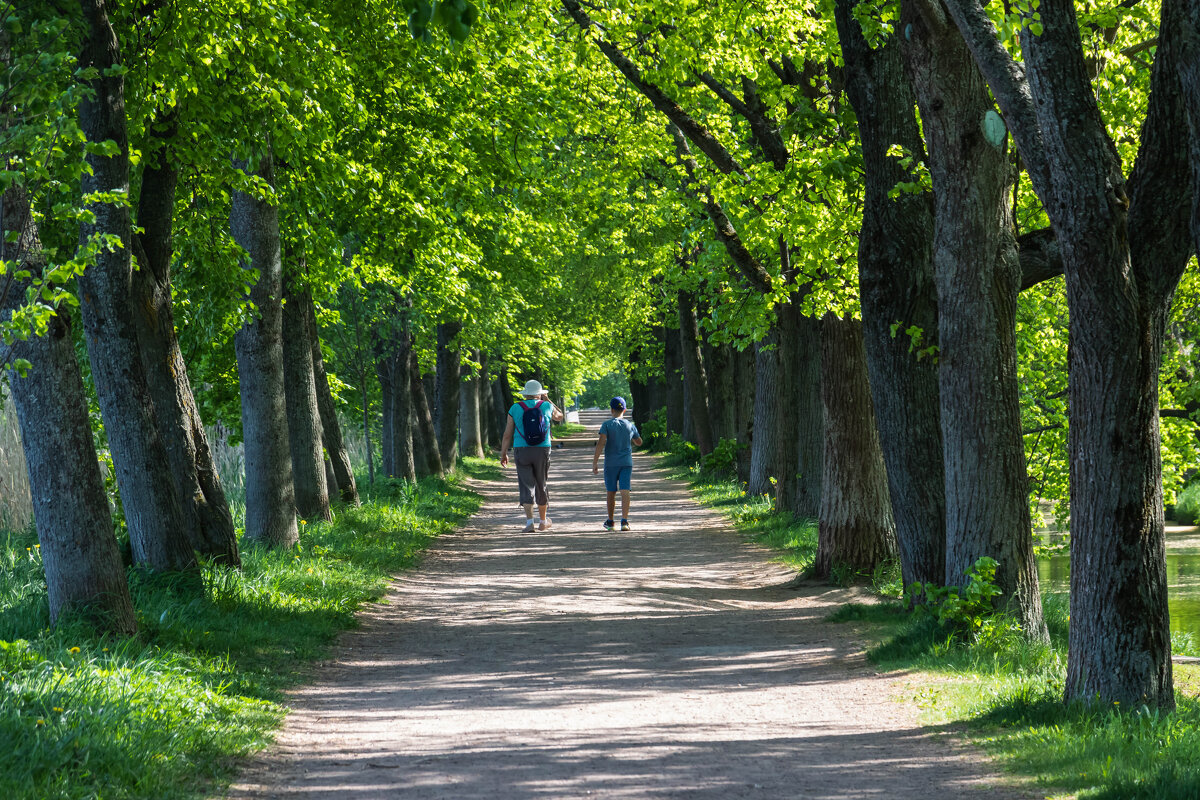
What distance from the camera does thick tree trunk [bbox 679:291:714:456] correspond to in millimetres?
28641

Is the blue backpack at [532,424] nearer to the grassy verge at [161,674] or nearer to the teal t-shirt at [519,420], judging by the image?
the teal t-shirt at [519,420]

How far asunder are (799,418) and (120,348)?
10300 millimetres

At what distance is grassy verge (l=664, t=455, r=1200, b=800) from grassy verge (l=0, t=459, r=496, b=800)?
3.78 m

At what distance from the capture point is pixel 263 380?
12.8m

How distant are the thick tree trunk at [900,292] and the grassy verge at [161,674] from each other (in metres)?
4.69

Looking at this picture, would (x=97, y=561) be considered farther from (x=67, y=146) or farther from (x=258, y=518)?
(x=258, y=518)

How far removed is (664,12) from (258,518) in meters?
7.00

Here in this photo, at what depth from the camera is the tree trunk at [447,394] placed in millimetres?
27578

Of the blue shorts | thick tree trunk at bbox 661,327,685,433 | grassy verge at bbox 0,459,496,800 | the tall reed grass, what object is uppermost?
thick tree trunk at bbox 661,327,685,433

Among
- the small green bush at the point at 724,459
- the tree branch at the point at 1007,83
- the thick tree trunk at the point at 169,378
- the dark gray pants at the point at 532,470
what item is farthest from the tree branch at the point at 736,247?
the small green bush at the point at 724,459

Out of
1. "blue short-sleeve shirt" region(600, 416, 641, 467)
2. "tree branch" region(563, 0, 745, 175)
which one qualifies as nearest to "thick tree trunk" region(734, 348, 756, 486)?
"blue short-sleeve shirt" region(600, 416, 641, 467)

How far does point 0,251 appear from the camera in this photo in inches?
277

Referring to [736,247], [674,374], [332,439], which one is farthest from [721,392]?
[736,247]

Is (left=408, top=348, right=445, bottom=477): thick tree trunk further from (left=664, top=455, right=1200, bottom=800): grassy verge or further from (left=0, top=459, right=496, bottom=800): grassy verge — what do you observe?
(left=664, top=455, right=1200, bottom=800): grassy verge
